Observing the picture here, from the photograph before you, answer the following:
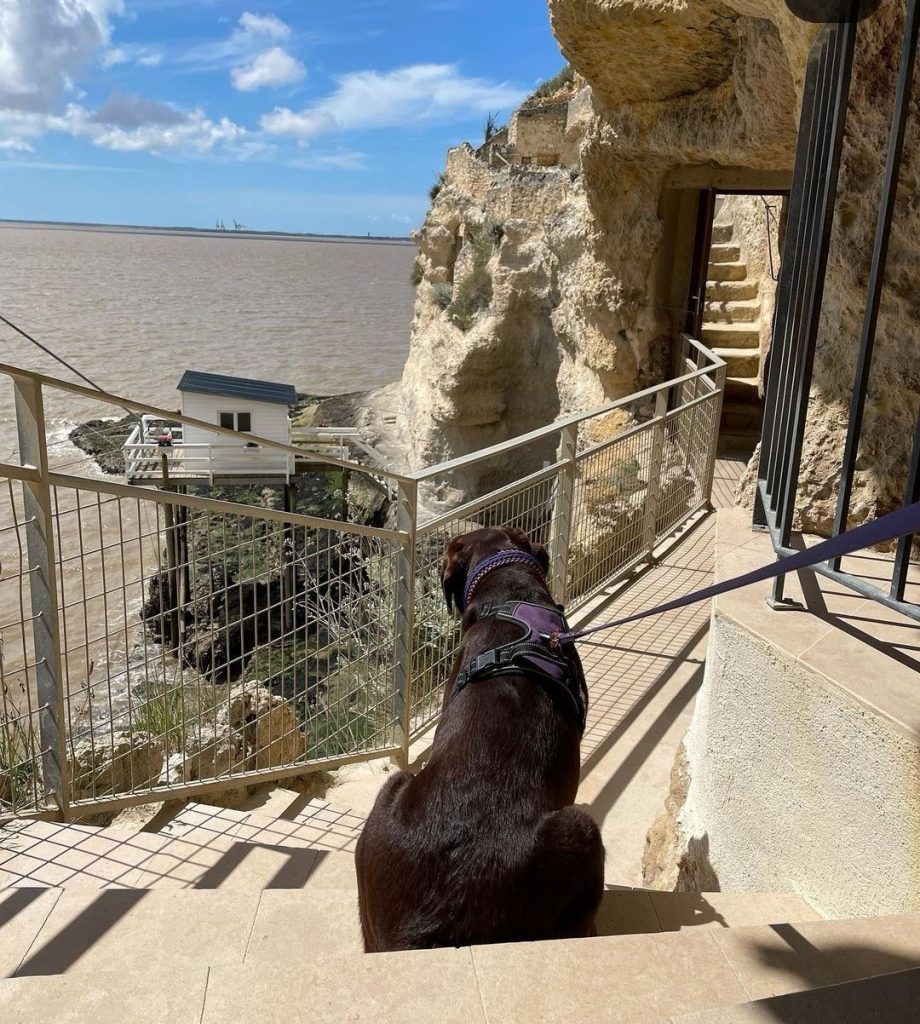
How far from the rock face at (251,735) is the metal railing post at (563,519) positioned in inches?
71.5

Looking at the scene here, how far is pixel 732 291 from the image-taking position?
13555 millimetres

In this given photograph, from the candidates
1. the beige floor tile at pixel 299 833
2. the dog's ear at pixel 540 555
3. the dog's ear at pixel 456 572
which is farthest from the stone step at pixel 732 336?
the beige floor tile at pixel 299 833

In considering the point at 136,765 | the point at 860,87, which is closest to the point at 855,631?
the point at 860,87

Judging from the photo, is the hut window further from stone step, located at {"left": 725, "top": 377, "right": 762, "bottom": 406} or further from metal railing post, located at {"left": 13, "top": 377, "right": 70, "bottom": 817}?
metal railing post, located at {"left": 13, "top": 377, "right": 70, "bottom": 817}

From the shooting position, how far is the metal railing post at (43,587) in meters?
2.46

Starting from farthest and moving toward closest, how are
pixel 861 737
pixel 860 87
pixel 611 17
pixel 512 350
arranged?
pixel 512 350 < pixel 611 17 < pixel 860 87 < pixel 861 737

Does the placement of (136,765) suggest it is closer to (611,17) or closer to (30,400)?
(30,400)

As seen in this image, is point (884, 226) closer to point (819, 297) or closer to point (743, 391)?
point (819, 297)

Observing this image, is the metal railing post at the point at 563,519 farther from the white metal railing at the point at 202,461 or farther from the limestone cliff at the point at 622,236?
the white metal railing at the point at 202,461

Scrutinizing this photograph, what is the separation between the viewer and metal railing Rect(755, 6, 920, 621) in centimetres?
206

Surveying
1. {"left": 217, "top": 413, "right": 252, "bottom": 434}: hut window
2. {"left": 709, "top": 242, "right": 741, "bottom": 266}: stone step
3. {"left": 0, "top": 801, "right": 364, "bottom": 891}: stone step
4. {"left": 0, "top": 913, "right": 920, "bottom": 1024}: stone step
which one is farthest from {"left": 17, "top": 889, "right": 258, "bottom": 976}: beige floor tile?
{"left": 217, "top": 413, "right": 252, "bottom": 434}: hut window

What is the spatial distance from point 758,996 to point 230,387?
2006 cm

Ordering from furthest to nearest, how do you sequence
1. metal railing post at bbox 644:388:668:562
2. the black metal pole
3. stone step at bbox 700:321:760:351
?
stone step at bbox 700:321:760:351, metal railing post at bbox 644:388:668:562, the black metal pole

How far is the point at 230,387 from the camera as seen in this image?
20.3 metres
